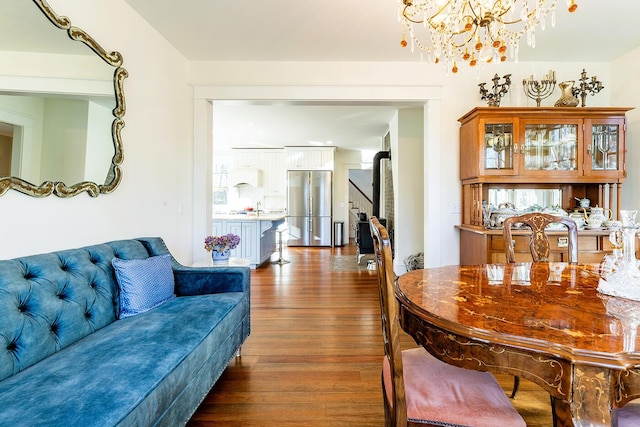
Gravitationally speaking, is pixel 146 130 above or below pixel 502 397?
above

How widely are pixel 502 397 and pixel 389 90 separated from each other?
3.06 m

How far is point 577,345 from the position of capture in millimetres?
790

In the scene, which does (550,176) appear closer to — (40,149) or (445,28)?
(445,28)

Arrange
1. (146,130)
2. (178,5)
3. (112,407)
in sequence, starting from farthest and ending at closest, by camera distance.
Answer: (146,130) → (178,5) → (112,407)

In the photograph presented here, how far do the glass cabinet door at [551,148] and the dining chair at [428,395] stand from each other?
2629 millimetres

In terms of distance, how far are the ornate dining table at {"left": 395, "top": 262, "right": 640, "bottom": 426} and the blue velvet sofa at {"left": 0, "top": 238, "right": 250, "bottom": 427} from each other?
994 mm

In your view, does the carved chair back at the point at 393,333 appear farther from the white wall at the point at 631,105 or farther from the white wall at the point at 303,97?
the white wall at the point at 631,105

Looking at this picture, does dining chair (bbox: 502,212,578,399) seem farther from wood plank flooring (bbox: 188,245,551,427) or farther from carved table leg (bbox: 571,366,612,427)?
carved table leg (bbox: 571,366,612,427)

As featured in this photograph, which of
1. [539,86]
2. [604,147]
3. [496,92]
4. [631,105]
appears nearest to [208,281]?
[496,92]

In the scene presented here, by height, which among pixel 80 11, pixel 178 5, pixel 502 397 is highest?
pixel 178 5

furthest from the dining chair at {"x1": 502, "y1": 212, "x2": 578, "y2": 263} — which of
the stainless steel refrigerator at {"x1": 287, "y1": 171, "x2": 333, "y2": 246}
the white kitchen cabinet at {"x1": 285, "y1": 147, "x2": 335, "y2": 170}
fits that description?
the white kitchen cabinet at {"x1": 285, "y1": 147, "x2": 335, "y2": 170}

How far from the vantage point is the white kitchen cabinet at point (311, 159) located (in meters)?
7.70

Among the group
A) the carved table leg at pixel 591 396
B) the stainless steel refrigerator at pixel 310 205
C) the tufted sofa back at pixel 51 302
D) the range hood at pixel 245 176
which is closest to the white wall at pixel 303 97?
the tufted sofa back at pixel 51 302

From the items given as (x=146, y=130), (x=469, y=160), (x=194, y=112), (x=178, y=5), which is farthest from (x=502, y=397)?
(x=194, y=112)
